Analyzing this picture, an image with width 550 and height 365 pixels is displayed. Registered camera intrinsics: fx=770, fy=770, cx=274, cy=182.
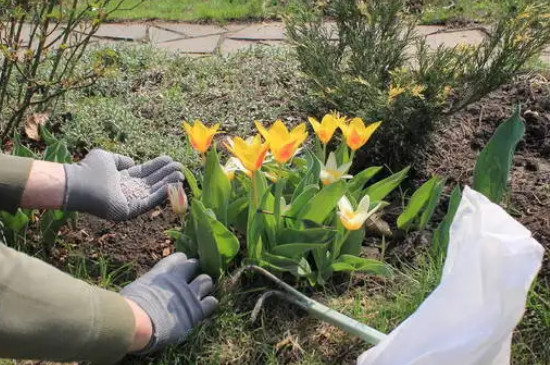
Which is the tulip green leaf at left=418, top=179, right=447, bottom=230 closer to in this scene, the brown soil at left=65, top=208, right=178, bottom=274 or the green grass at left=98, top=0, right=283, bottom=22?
the brown soil at left=65, top=208, right=178, bottom=274

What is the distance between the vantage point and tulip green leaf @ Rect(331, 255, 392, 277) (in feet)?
7.04

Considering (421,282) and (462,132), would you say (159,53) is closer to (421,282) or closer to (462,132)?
(462,132)

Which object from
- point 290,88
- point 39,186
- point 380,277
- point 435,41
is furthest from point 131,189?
point 435,41

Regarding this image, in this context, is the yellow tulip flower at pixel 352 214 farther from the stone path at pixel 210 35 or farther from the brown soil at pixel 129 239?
the stone path at pixel 210 35

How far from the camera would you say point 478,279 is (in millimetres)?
1556

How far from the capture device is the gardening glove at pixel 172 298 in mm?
2071

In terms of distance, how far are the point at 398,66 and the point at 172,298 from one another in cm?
124

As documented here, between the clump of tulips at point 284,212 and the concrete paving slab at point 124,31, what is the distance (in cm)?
250

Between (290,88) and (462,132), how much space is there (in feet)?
2.63

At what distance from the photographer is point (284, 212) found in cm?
221

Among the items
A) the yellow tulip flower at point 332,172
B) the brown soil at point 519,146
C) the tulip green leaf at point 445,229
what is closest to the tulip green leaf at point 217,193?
the yellow tulip flower at point 332,172

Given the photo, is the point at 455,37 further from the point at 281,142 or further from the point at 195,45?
the point at 281,142

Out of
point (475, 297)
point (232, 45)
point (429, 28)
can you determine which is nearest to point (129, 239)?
point (475, 297)

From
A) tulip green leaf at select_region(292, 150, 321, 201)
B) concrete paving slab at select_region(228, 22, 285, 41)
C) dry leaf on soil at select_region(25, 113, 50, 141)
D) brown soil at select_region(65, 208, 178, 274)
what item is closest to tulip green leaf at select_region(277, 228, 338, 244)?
tulip green leaf at select_region(292, 150, 321, 201)
